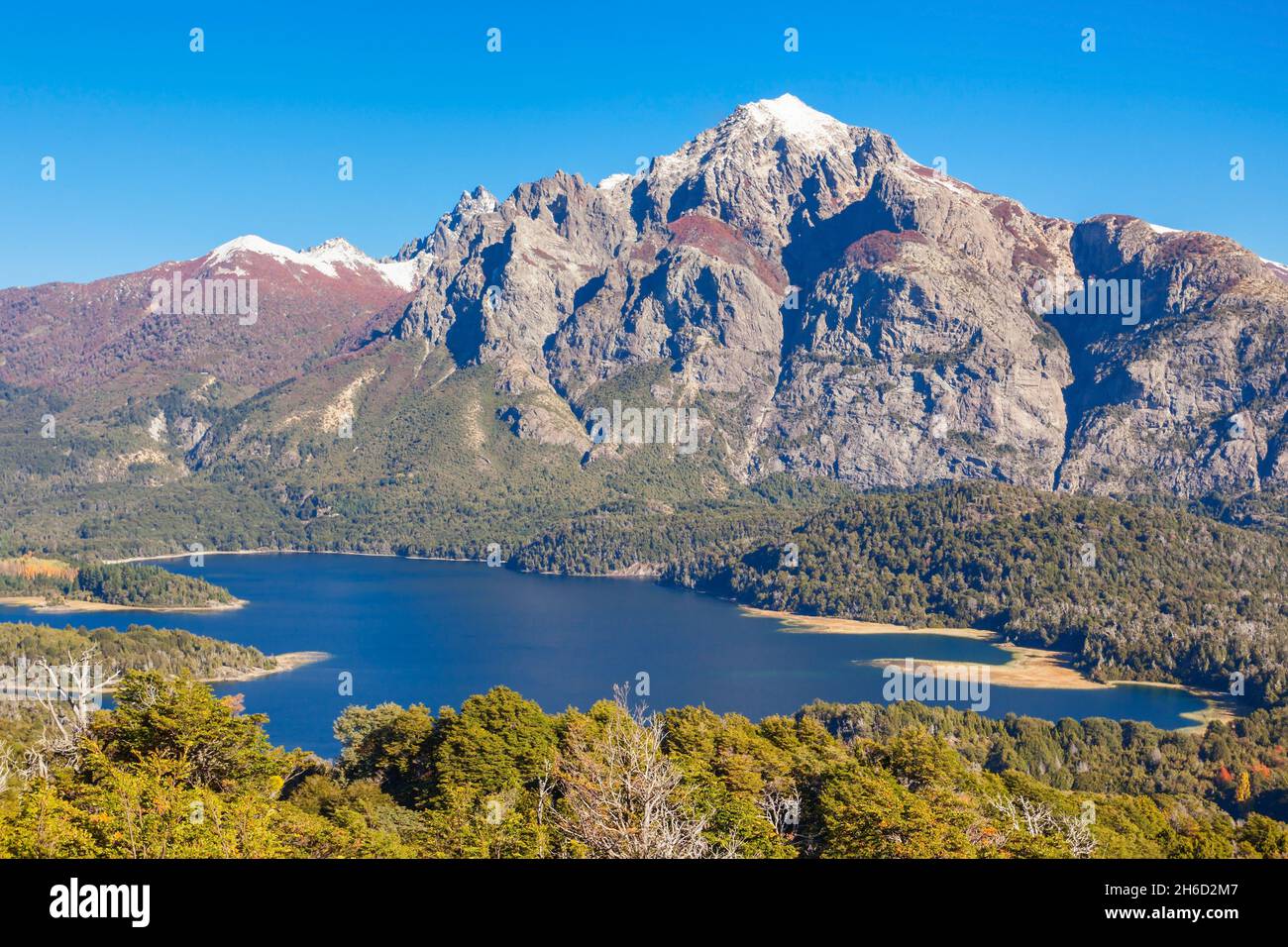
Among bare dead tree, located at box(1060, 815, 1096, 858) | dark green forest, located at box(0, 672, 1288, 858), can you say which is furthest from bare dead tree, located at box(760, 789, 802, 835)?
bare dead tree, located at box(1060, 815, 1096, 858)

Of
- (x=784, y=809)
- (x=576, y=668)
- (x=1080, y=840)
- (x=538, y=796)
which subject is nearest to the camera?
(x=1080, y=840)

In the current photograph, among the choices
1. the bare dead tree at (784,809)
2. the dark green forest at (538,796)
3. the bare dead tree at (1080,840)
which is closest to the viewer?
the dark green forest at (538,796)

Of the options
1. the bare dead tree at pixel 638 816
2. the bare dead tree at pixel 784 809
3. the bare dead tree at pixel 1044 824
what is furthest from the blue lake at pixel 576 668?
the bare dead tree at pixel 638 816

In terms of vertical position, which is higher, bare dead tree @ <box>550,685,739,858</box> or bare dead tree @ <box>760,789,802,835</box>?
bare dead tree @ <box>550,685,739,858</box>

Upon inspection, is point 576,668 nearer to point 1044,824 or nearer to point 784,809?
point 784,809

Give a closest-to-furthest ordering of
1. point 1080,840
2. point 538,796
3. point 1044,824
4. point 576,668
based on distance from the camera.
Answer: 1. point 1080,840
2. point 1044,824
3. point 538,796
4. point 576,668

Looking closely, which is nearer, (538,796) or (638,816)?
(638,816)

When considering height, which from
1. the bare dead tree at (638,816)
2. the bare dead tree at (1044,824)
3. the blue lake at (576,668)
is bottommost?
the blue lake at (576,668)

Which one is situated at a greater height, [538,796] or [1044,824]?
[538,796]

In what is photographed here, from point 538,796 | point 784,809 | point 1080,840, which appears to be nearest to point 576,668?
point 784,809

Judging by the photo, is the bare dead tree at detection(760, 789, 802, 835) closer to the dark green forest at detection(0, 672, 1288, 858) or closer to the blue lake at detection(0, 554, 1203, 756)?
the dark green forest at detection(0, 672, 1288, 858)

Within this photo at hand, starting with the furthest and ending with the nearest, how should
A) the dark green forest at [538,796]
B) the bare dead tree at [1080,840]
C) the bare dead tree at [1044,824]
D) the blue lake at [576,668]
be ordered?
the blue lake at [576,668] → the bare dead tree at [1044,824] → the bare dead tree at [1080,840] → the dark green forest at [538,796]

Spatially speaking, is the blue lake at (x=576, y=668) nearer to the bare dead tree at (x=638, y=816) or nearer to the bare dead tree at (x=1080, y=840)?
the bare dead tree at (x=1080, y=840)
